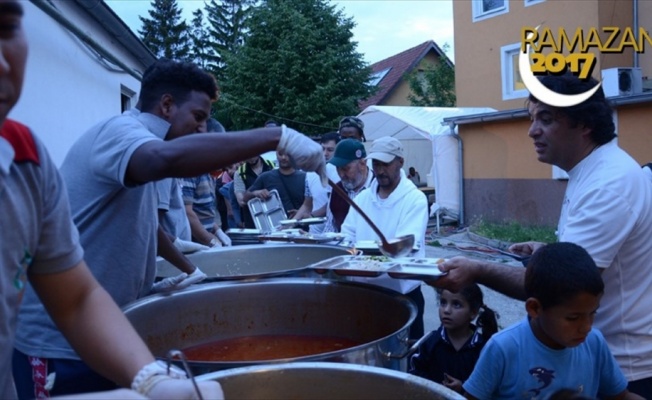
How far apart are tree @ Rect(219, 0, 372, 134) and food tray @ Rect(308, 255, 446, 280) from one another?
21.3m

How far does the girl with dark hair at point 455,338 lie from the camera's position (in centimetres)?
283

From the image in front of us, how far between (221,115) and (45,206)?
25.7 meters

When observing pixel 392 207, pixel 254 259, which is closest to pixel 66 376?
pixel 254 259

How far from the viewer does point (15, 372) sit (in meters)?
1.81

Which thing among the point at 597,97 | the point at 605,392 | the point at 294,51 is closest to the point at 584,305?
the point at 605,392

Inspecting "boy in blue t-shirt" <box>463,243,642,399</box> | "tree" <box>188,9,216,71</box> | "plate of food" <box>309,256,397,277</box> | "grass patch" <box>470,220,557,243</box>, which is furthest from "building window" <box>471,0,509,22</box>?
"tree" <box>188,9,216,71</box>

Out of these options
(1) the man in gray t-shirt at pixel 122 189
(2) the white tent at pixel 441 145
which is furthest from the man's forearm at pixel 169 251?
(2) the white tent at pixel 441 145

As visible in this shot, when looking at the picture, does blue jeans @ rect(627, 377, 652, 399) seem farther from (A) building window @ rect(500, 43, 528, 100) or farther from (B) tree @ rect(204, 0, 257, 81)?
(B) tree @ rect(204, 0, 257, 81)

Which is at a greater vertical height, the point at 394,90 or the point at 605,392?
the point at 394,90

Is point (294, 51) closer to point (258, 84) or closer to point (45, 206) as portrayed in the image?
point (258, 84)

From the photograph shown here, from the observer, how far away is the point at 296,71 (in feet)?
77.0

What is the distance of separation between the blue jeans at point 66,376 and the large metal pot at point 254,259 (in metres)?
1.28

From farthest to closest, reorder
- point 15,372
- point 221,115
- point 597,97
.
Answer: point 221,115, point 597,97, point 15,372

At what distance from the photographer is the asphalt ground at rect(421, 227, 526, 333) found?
592 cm
